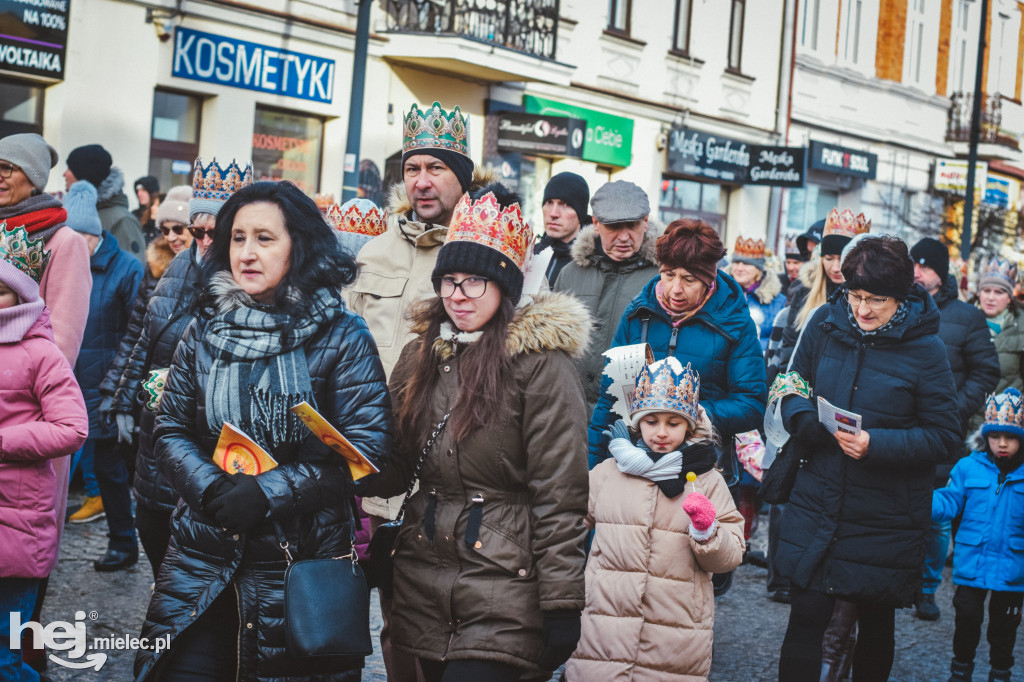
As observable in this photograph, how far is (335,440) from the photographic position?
342 centimetres

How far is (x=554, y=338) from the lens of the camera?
3754mm

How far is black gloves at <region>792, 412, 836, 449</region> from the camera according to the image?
5.19 meters

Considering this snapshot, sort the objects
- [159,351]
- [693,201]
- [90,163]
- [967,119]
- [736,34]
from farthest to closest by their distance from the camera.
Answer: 1. [967,119]
2. [736,34]
3. [693,201]
4. [90,163]
5. [159,351]

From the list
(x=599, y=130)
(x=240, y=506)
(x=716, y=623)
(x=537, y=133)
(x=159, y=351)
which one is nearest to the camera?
(x=240, y=506)

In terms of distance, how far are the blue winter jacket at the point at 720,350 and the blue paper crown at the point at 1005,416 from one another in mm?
1813

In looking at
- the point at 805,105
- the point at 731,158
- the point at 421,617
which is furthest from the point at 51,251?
the point at 805,105

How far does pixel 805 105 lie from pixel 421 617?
2463 centimetres

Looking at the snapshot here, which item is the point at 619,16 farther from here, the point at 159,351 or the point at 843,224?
the point at 159,351

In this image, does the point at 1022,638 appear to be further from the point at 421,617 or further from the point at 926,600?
the point at 421,617

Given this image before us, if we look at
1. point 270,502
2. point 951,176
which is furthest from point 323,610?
point 951,176

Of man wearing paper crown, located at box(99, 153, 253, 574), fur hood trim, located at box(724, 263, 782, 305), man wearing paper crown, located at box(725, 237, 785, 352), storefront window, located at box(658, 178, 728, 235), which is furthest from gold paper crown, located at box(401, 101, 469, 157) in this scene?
storefront window, located at box(658, 178, 728, 235)

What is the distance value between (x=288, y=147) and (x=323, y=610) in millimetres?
13800

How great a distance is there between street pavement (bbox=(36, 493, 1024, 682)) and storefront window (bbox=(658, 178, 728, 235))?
1578 cm

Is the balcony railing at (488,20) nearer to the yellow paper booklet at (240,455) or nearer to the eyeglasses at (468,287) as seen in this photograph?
the eyeglasses at (468,287)
